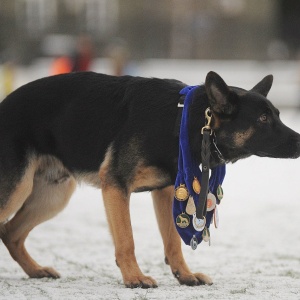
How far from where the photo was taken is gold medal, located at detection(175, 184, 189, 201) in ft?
18.4

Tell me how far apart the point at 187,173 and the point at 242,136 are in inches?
15.5

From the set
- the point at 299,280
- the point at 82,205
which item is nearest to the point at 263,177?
the point at 82,205

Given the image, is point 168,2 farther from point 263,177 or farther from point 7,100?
point 7,100

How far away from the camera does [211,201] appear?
5.82 m

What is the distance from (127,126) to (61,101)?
58 cm

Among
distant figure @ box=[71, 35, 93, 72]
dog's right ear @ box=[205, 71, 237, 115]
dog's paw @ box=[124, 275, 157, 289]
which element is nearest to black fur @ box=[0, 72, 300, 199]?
dog's right ear @ box=[205, 71, 237, 115]

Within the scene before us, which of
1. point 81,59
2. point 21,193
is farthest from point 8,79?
point 21,193

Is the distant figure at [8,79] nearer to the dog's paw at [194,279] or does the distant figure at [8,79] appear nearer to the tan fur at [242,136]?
the dog's paw at [194,279]

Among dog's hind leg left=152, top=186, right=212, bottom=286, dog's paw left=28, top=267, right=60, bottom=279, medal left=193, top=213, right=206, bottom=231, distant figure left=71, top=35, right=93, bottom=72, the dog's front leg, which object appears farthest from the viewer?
distant figure left=71, top=35, right=93, bottom=72

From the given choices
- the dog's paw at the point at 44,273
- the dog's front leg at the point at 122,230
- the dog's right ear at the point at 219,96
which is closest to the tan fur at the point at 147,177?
the dog's front leg at the point at 122,230

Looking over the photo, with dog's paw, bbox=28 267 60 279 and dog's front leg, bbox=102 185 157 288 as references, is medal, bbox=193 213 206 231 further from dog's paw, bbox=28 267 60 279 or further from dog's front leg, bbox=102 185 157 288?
dog's paw, bbox=28 267 60 279

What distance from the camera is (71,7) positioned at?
37.9 m

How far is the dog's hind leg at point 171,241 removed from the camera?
5867 millimetres

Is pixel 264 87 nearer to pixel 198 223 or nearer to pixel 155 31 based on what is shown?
pixel 198 223
